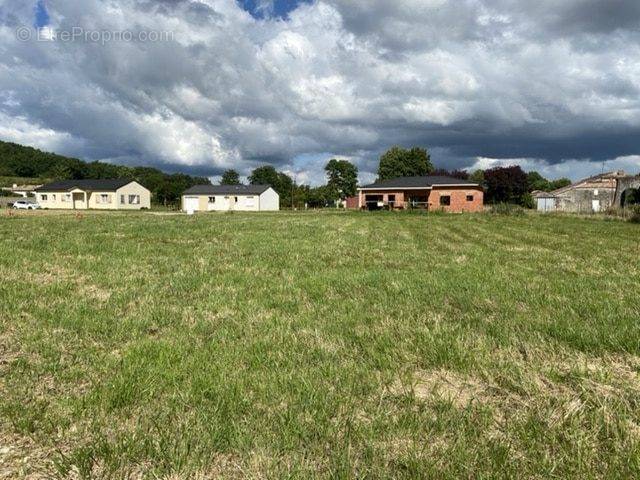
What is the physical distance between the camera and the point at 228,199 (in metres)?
69.4

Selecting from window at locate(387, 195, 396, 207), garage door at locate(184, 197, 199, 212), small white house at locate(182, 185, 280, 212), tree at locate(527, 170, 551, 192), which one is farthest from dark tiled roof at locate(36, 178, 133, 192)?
tree at locate(527, 170, 551, 192)

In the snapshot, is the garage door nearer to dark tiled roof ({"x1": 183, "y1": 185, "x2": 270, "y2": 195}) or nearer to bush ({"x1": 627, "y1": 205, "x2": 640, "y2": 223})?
dark tiled roof ({"x1": 183, "y1": 185, "x2": 270, "y2": 195})

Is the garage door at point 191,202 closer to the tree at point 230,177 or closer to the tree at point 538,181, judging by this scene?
the tree at point 230,177

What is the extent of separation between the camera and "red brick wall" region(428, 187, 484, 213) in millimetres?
48844

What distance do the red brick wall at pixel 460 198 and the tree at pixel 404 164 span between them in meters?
47.3

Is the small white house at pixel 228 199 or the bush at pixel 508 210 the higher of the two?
the small white house at pixel 228 199

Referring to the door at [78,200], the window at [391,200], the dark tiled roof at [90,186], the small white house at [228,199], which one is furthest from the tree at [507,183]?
the door at [78,200]

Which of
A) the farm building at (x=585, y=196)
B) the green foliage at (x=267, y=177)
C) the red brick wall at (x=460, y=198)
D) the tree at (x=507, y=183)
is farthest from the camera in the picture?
the green foliage at (x=267, y=177)

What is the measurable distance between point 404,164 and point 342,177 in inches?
671

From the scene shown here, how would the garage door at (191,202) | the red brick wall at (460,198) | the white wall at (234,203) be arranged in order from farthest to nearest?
the garage door at (191,202)
the white wall at (234,203)
the red brick wall at (460,198)

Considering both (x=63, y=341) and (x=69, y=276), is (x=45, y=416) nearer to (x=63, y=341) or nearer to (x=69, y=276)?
(x=63, y=341)

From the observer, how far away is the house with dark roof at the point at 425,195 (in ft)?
161

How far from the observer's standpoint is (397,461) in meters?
2.36

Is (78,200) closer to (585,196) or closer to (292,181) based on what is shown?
(292,181)
